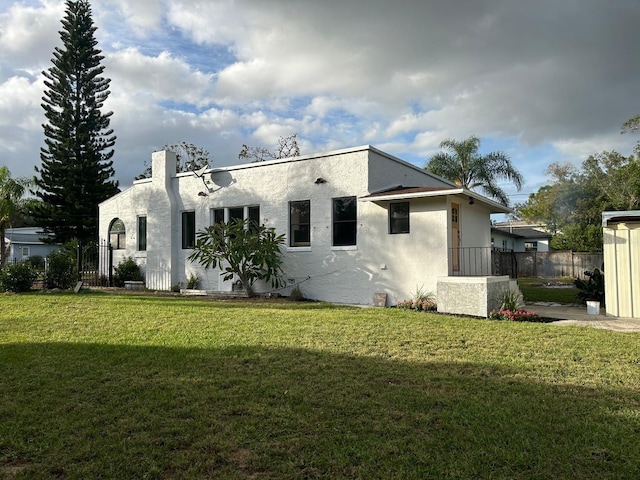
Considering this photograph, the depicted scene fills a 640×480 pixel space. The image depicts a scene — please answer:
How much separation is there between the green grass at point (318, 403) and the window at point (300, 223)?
5896 mm

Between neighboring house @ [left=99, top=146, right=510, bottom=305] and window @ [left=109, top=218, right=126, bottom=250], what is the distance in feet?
7.07

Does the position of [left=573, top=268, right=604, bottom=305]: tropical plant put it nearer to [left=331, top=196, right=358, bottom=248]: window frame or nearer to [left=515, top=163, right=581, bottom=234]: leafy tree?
[left=331, top=196, right=358, bottom=248]: window frame

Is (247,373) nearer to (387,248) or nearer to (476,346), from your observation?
(476,346)

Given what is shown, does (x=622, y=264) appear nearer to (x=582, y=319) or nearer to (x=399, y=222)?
(x=582, y=319)

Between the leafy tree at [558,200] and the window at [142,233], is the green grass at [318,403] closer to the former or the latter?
the window at [142,233]

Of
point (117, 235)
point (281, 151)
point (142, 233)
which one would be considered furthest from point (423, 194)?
point (281, 151)

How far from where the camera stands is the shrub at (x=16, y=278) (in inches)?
533

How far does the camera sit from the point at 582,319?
9.01 m

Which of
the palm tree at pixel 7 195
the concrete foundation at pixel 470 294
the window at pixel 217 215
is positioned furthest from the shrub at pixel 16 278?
the concrete foundation at pixel 470 294

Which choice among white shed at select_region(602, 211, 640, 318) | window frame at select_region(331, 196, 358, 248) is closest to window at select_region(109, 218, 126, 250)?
window frame at select_region(331, 196, 358, 248)

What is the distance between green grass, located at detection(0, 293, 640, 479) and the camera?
9.68 feet

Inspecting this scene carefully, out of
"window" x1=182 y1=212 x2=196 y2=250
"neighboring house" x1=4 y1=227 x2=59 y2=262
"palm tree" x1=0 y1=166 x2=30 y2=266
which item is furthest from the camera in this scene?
"neighboring house" x1=4 y1=227 x2=59 y2=262

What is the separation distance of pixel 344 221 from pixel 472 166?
49.9 ft

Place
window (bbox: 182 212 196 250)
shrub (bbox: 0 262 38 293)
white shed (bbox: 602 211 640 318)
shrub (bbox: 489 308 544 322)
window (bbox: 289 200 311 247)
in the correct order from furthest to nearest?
window (bbox: 182 212 196 250) < shrub (bbox: 0 262 38 293) < window (bbox: 289 200 311 247) < white shed (bbox: 602 211 640 318) < shrub (bbox: 489 308 544 322)
